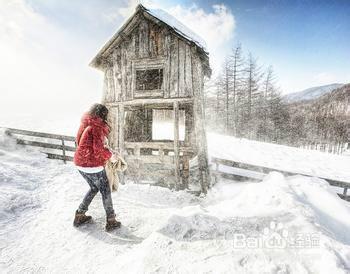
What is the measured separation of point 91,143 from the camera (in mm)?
4023

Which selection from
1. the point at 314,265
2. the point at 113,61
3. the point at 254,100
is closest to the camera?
the point at 314,265

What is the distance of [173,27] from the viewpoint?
7.48 metres

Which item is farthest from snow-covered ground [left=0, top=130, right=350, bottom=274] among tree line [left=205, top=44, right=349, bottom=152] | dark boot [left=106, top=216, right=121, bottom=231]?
tree line [left=205, top=44, right=349, bottom=152]

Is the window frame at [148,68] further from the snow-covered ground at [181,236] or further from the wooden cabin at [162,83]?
the snow-covered ground at [181,236]

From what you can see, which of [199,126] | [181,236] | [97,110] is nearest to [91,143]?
[97,110]

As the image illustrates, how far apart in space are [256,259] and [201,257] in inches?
26.0

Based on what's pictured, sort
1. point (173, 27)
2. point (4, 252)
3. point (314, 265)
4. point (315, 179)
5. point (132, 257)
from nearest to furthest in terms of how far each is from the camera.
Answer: point (314, 265) < point (132, 257) < point (4, 252) < point (315, 179) < point (173, 27)

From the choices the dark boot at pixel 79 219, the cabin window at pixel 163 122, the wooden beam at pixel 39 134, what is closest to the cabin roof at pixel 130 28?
the wooden beam at pixel 39 134

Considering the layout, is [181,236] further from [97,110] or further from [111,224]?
[97,110]

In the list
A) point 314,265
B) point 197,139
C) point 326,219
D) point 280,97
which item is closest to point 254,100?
point 280,97

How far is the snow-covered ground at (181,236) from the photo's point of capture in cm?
281

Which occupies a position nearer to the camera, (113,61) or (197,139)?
(197,139)

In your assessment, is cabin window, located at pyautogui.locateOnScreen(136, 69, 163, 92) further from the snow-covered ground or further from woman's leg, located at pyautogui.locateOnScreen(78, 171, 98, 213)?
A: woman's leg, located at pyautogui.locateOnScreen(78, 171, 98, 213)

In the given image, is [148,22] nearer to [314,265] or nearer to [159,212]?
[159,212]
